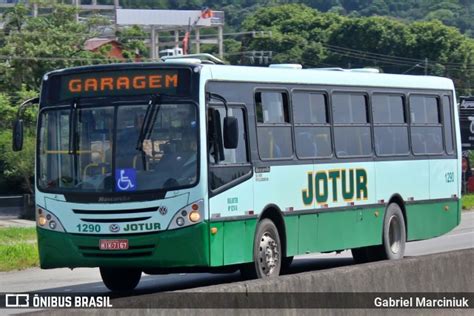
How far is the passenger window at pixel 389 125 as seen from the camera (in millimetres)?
18828

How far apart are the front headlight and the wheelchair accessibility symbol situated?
693mm

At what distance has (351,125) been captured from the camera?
18.1 metres

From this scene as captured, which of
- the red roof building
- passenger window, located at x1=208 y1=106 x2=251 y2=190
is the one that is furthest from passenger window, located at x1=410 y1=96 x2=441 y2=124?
the red roof building

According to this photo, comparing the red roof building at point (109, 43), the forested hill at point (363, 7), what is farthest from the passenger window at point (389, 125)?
the forested hill at point (363, 7)

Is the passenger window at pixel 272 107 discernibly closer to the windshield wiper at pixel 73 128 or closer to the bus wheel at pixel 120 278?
the windshield wiper at pixel 73 128

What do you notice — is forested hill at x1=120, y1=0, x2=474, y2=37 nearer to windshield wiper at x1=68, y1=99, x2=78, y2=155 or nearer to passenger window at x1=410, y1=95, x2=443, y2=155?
passenger window at x1=410, y1=95, x2=443, y2=155

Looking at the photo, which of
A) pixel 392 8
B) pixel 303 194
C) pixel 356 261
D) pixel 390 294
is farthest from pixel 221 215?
pixel 392 8

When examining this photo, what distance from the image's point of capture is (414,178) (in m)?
19.7

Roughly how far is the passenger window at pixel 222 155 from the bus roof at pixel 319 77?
49cm

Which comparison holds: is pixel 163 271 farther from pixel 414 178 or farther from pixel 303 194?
pixel 414 178

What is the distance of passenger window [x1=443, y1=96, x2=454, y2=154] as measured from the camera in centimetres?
2091

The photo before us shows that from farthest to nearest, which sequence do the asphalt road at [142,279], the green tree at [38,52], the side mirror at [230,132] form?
the green tree at [38,52], the asphalt road at [142,279], the side mirror at [230,132]

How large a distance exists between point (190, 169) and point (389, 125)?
5804 mm

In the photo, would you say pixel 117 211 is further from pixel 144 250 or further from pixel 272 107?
pixel 272 107
